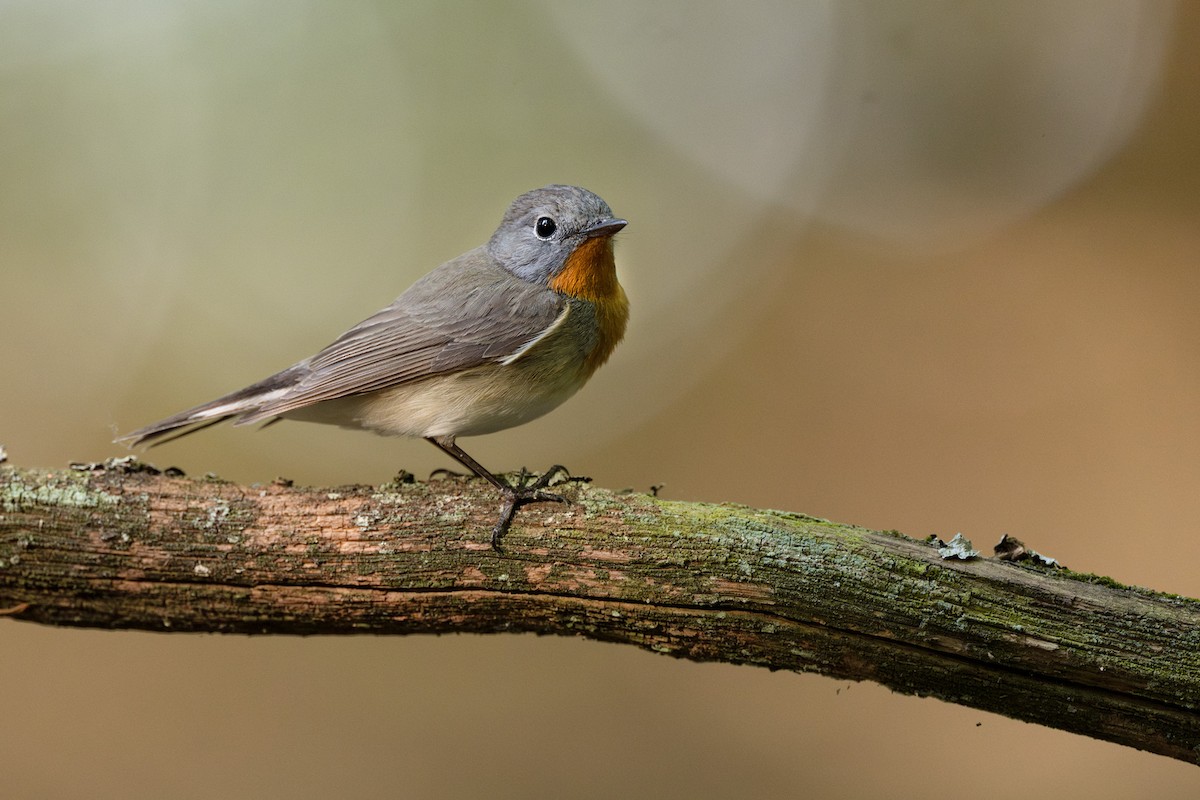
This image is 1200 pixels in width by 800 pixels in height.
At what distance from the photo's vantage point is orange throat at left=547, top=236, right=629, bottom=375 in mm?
3570

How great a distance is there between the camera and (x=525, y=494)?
288 centimetres

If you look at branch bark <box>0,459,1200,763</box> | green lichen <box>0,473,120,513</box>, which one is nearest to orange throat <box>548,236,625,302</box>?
branch bark <box>0,459,1200,763</box>

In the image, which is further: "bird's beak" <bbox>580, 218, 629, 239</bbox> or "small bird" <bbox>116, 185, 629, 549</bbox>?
"bird's beak" <bbox>580, 218, 629, 239</bbox>

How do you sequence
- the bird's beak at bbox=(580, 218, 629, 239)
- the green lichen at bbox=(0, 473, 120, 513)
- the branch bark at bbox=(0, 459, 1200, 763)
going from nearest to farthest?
the branch bark at bbox=(0, 459, 1200, 763) → the green lichen at bbox=(0, 473, 120, 513) → the bird's beak at bbox=(580, 218, 629, 239)

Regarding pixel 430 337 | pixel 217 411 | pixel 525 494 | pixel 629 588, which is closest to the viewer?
pixel 629 588

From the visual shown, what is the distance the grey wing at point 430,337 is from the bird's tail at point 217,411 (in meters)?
0.04

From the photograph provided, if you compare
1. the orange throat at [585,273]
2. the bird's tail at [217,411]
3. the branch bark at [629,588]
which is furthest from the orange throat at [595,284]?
the bird's tail at [217,411]

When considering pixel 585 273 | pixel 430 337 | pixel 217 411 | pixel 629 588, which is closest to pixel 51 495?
pixel 217 411

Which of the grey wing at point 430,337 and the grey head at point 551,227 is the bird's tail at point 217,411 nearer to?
the grey wing at point 430,337

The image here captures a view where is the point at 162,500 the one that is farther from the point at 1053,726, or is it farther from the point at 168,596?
the point at 1053,726

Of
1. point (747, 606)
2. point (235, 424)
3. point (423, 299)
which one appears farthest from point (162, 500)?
point (747, 606)

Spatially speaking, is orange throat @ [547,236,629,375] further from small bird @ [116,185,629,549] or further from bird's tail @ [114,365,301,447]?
bird's tail @ [114,365,301,447]

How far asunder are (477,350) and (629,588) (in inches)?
47.6

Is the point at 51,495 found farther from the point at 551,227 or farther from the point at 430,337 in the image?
the point at 551,227
